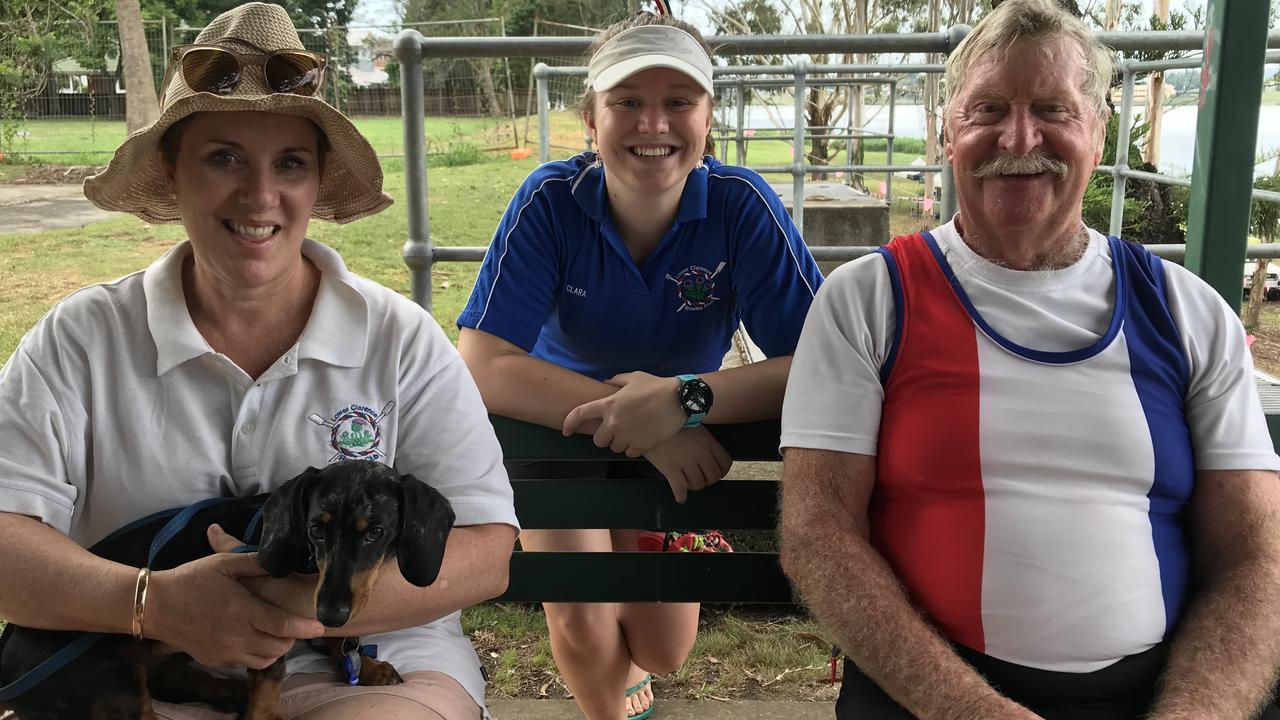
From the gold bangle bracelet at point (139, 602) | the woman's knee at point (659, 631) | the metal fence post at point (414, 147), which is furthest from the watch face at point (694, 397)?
the metal fence post at point (414, 147)

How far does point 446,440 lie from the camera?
185cm

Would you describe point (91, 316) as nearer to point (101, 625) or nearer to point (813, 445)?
point (101, 625)

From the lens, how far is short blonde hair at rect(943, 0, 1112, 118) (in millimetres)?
1936

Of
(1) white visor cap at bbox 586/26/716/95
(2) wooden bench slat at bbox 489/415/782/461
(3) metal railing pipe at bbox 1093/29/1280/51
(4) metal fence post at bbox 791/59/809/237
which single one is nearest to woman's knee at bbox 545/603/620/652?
Answer: (2) wooden bench slat at bbox 489/415/782/461

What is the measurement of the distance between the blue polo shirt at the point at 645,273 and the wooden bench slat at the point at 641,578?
0.44 metres

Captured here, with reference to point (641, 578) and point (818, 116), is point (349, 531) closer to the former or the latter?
point (641, 578)

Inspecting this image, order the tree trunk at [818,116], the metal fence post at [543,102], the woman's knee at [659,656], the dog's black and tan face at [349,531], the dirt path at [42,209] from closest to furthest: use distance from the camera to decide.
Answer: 1. the dog's black and tan face at [349,531]
2. the woman's knee at [659,656]
3. the metal fence post at [543,102]
4. the dirt path at [42,209]
5. the tree trunk at [818,116]

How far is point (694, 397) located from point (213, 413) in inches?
34.9

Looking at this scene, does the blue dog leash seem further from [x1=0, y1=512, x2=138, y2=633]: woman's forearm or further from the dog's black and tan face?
the dog's black and tan face

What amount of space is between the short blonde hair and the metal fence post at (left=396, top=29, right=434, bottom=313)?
A: 5.12 ft

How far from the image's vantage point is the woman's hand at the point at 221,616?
1576 mm

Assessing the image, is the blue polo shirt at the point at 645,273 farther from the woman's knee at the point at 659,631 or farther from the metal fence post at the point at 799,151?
the metal fence post at the point at 799,151

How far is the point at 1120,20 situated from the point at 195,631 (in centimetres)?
1922

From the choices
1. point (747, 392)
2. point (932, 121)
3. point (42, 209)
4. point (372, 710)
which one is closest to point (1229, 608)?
point (747, 392)
